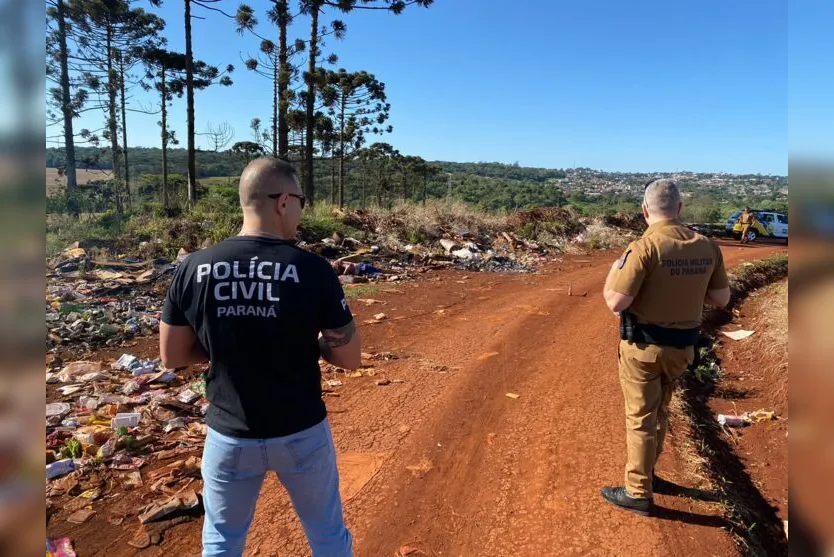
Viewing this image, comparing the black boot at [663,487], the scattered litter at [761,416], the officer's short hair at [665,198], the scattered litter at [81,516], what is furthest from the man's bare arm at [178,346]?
the scattered litter at [761,416]

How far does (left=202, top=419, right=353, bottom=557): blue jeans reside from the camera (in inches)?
75.7

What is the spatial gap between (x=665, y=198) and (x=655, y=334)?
0.79m

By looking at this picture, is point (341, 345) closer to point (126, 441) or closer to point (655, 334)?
point (655, 334)

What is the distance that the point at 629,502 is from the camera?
3.08m

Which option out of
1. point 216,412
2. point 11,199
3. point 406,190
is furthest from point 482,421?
point 406,190

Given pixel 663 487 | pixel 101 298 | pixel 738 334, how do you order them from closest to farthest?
pixel 663 487, pixel 738 334, pixel 101 298

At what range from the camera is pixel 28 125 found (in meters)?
0.76

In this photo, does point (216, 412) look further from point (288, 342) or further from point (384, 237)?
point (384, 237)

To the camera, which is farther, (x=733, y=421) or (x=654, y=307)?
(x=733, y=421)

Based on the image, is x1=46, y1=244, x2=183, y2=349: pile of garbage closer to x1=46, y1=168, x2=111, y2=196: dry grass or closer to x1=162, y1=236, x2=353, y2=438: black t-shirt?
x1=46, y1=168, x2=111, y2=196: dry grass

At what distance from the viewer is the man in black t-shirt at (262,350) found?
183cm

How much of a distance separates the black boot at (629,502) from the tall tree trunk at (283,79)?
13601 mm

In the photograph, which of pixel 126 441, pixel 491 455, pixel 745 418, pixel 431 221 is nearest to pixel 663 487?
pixel 491 455

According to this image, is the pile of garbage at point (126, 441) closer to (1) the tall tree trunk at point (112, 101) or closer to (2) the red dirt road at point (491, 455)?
(2) the red dirt road at point (491, 455)
